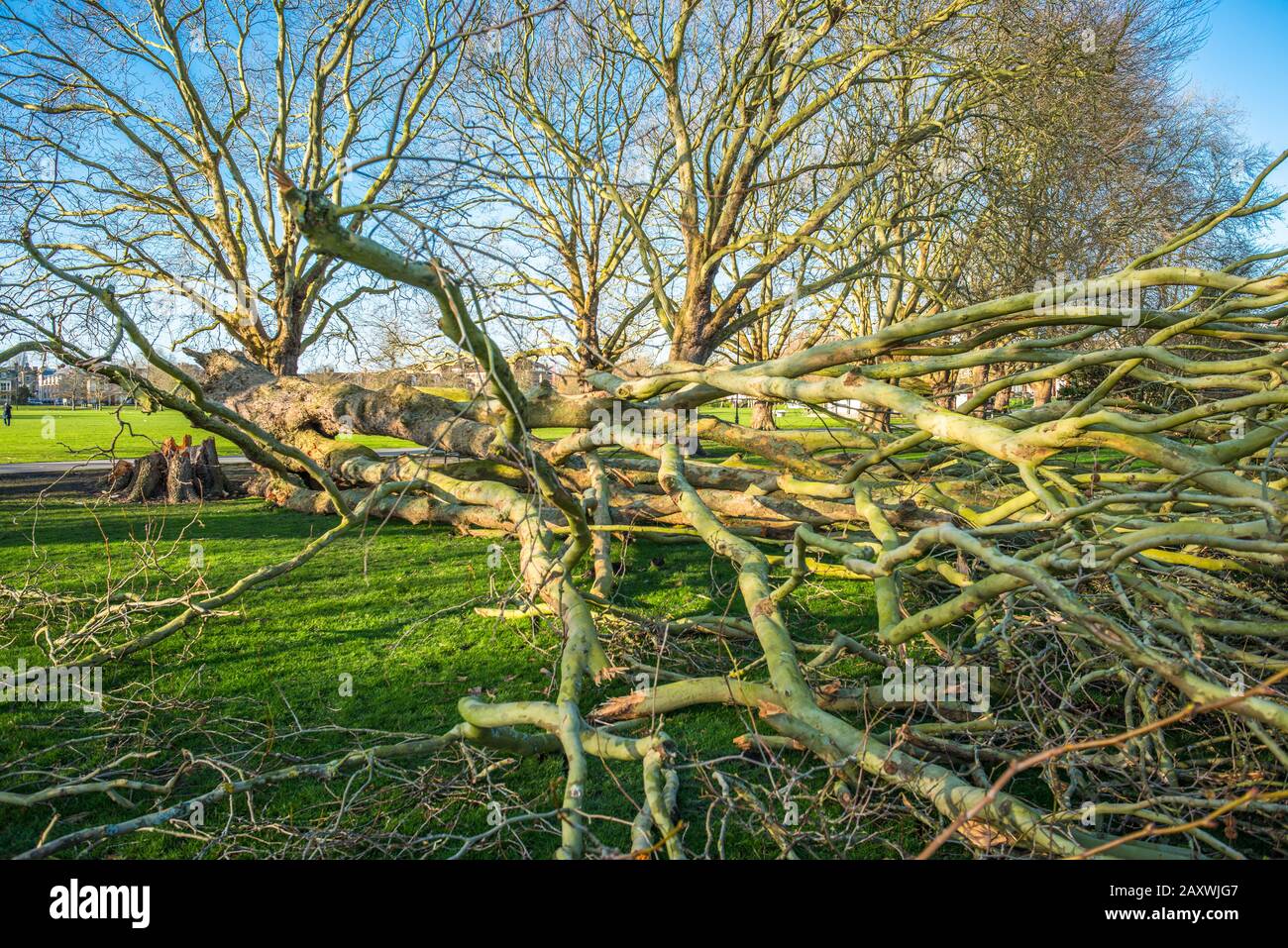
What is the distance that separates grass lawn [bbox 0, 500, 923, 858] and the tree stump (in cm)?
347

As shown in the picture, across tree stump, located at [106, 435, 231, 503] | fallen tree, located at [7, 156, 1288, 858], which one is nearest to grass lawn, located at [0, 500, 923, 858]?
fallen tree, located at [7, 156, 1288, 858]

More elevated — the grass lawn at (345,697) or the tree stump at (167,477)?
the tree stump at (167,477)

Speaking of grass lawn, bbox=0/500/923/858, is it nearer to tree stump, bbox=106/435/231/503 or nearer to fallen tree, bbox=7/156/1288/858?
fallen tree, bbox=7/156/1288/858

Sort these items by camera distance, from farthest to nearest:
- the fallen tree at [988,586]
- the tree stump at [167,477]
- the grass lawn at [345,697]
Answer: the tree stump at [167,477]
the grass lawn at [345,697]
the fallen tree at [988,586]

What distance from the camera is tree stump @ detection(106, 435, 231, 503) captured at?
1156cm

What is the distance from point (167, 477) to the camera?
11.8m

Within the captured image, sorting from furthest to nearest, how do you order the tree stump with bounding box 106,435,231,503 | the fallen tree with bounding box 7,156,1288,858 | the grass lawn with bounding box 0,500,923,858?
the tree stump with bounding box 106,435,231,503, the grass lawn with bounding box 0,500,923,858, the fallen tree with bounding box 7,156,1288,858

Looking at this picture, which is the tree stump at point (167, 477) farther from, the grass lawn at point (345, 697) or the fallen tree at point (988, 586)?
the fallen tree at point (988, 586)

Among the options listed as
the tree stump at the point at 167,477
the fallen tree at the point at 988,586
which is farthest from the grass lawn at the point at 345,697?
the tree stump at the point at 167,477

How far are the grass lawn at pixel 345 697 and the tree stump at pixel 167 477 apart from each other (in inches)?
137

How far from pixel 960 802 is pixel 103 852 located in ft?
10.3

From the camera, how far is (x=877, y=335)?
379 centimetres

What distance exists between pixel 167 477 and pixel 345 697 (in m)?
9.28

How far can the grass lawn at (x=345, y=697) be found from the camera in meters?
3.15
